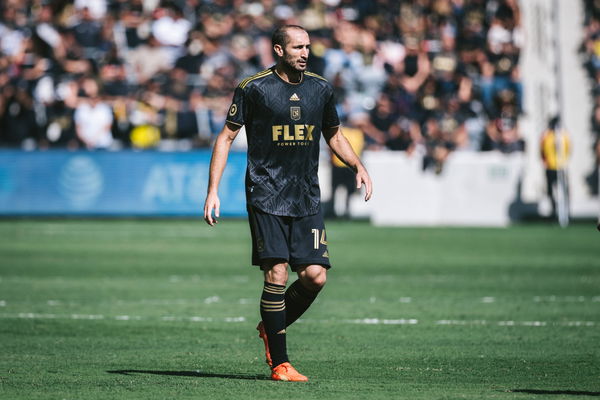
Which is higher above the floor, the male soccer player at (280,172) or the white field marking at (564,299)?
the male soccer player at (280,172)

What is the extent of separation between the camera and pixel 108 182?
25047 millimetres

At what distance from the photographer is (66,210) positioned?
25.1m

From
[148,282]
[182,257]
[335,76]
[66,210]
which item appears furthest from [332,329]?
[335,76]

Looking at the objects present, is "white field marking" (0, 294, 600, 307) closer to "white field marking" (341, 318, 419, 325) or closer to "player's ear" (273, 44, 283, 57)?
"white field marking" (341, 318, 419, 325)

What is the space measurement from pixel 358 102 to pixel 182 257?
37.0ft

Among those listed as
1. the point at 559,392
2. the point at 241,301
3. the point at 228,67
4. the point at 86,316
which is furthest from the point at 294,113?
the point at 228,67

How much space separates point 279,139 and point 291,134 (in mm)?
83

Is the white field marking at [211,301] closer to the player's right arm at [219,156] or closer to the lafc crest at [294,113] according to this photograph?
the player's right arm at [219,156]

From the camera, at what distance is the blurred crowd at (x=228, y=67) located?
26172 mm

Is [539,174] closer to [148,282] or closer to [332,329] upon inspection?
[148,282]

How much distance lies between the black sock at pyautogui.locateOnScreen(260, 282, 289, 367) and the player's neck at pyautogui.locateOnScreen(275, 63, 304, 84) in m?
1.30

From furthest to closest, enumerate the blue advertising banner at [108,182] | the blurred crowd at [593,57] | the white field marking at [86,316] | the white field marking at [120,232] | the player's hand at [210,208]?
the blurred crowd at [593,57], the blue advertising banner at [108,182], the white field marking at [120,232], the white field marking at [86,316], the player's hand at [210,208]

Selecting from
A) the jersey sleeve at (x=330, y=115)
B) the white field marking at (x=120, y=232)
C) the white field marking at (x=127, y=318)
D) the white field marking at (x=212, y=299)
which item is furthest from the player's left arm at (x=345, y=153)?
the white field marking at (x=120, y=232)

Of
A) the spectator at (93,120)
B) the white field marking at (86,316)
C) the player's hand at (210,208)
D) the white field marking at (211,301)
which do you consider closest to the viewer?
the player's hand at (210,208)
